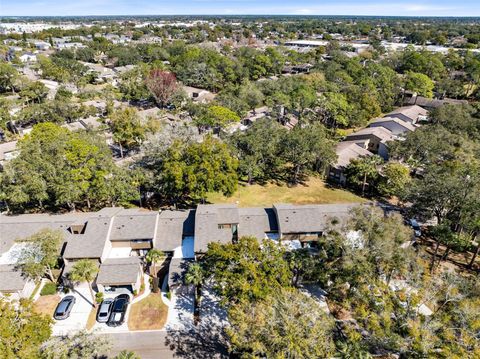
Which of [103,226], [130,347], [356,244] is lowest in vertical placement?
[130,347]

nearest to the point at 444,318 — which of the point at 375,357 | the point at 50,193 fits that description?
the point at 375,357

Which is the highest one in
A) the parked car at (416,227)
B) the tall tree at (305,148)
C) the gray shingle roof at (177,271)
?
the tall tree at (305,148)

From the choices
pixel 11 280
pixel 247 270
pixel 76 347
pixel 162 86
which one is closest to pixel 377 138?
pixel 247 270

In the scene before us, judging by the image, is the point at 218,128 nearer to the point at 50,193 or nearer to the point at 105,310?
the point at 50,193

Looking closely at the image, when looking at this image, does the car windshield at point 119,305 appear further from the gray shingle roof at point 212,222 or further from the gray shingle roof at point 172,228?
the gray shingle roof at point 212,222

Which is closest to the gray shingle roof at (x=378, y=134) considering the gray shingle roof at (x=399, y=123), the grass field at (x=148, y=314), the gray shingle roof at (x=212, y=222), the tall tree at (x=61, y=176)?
the gray shingle roof at (x=399, y=123)
